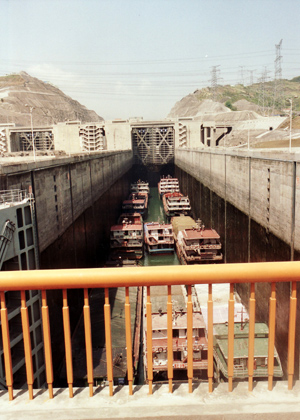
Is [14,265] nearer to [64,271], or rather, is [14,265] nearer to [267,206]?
[64,271]

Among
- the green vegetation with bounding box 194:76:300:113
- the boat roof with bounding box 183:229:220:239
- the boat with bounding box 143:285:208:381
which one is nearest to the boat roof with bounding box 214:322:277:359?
the boat with bounding box 143:285:208:381

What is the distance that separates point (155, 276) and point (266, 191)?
1237 centimetres

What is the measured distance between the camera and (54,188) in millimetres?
13758

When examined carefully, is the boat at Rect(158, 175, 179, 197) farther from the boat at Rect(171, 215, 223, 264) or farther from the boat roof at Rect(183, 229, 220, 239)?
the boat at Rect(171, 215, 223, 264)

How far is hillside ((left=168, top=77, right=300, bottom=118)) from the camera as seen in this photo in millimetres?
132750

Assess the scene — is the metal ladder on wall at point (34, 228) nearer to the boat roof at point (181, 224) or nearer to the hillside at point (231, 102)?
the boat roof at point (181, 224)

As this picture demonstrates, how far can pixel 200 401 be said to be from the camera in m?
2.52

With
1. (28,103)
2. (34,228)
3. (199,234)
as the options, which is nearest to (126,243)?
(199,234)

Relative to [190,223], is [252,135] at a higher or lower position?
higher

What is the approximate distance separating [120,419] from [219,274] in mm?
1247

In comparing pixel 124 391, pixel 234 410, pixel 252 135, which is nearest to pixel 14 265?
pixel 124 391

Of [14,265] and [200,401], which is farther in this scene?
[14,265]

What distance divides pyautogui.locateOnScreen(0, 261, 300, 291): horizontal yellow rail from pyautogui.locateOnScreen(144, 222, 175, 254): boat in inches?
833

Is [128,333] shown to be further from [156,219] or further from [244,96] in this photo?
[244,96]
